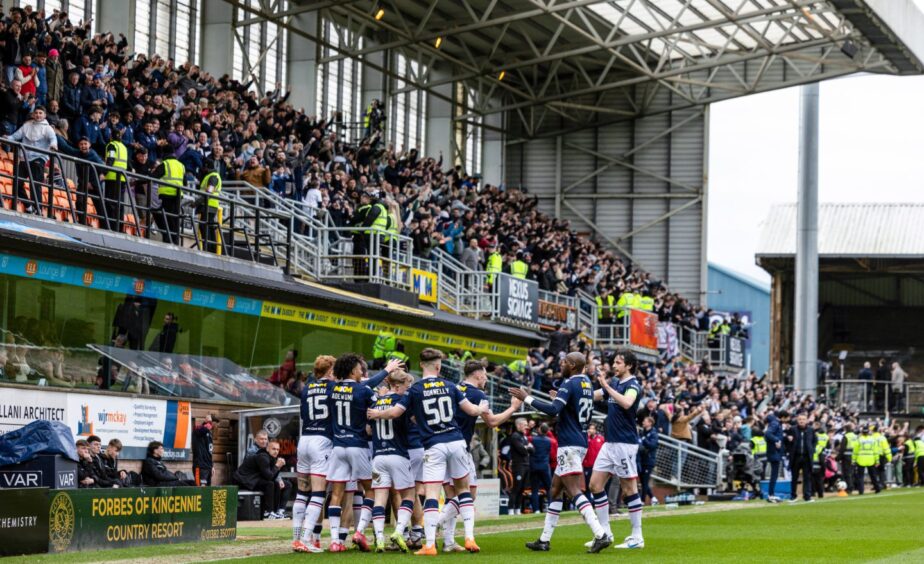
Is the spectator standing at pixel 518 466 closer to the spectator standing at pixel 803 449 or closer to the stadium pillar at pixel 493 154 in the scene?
the spectator standing at pixel 803 449

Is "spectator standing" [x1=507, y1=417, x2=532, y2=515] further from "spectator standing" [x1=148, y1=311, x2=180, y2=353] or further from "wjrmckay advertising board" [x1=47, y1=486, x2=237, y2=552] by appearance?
"wjrmckay advertising board" [x1=47, y1=486, x2=237, y2=552]

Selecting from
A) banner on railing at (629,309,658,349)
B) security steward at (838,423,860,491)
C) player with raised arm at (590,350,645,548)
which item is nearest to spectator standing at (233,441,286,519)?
player with raised arm at (590,350,645,548)

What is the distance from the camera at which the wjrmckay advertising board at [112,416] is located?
1872 centimetres

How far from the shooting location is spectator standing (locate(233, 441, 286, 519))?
73.4 feet

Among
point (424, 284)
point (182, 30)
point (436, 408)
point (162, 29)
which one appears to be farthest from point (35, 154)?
point (182, 30)

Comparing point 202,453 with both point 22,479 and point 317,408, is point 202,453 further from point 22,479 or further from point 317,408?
point 317,408

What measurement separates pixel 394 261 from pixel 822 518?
11.1 m

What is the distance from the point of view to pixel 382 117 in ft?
145

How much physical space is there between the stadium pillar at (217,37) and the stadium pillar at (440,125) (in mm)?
13386

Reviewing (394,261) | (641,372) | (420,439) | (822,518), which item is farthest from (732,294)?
(420,439)

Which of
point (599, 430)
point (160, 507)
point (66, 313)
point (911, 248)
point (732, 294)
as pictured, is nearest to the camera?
point (160, 507)

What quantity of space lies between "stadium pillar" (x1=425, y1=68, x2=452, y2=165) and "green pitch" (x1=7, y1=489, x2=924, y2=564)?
2837 centimetres

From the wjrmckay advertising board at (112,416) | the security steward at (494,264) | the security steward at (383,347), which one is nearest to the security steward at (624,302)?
the security steward at (494,264)

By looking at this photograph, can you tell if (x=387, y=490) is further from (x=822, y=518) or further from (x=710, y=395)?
(x=710, y=395)
